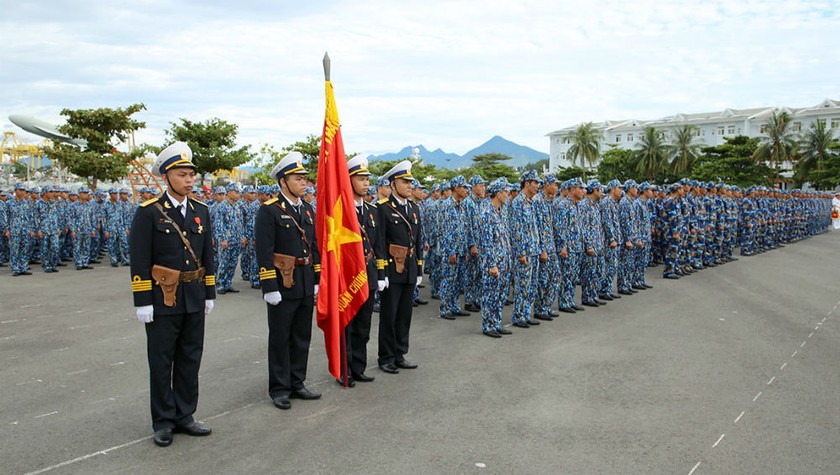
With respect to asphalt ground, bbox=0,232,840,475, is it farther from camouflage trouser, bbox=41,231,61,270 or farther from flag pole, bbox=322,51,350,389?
camouflage trouser, bbox=41,231,61,270

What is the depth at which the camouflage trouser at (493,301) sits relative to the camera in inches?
306

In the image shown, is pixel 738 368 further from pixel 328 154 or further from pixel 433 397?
pixel 328 154

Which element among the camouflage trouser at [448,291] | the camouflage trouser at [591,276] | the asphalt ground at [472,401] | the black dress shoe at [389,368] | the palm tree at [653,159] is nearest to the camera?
the asphalt ground at [472,401]

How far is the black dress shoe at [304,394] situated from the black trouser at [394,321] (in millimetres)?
1066

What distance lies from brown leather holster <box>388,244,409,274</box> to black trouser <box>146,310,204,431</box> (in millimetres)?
2186

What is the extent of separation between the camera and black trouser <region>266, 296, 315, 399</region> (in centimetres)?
515

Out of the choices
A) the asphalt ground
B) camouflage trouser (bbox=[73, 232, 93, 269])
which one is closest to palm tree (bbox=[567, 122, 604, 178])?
camouflage trouser (bbox=[73, 232, 93, 269])

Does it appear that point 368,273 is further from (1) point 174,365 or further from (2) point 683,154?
(2) point 683,154

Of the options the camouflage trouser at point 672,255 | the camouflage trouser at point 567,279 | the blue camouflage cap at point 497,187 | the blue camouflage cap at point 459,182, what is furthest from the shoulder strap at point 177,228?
the camouflage trouser at point 672,255

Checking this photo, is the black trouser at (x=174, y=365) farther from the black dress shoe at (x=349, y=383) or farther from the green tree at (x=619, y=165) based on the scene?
the green tree at (x=619, y=165)

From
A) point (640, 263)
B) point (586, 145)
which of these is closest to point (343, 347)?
point (640, 263)

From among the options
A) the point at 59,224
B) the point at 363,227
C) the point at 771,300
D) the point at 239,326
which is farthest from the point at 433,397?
the point at 59,224

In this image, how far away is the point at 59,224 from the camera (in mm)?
15391

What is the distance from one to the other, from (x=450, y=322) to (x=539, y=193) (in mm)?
2674
